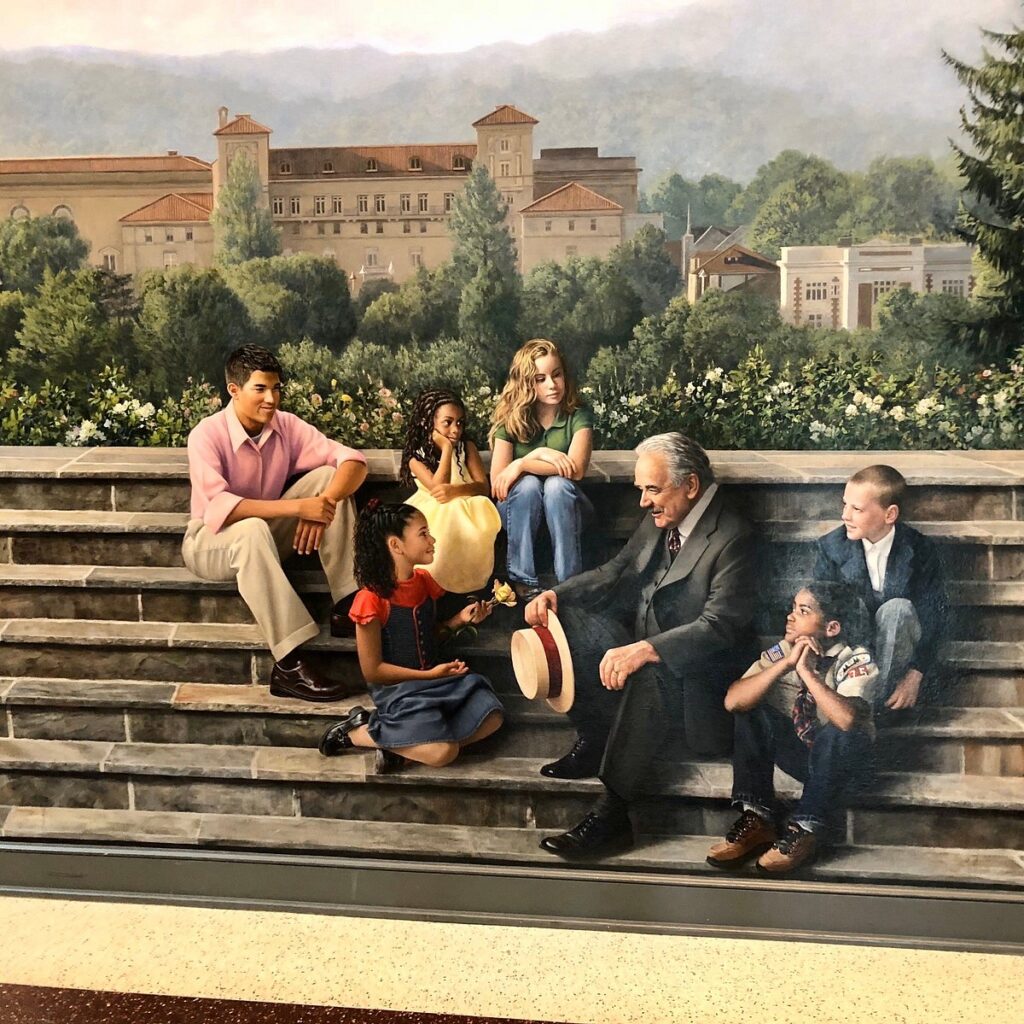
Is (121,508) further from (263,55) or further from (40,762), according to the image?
(263,55)

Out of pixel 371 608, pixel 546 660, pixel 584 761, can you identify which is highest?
pixel 371 608

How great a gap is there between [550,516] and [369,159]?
1.19 metres

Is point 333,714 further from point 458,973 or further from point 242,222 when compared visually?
point 242,222

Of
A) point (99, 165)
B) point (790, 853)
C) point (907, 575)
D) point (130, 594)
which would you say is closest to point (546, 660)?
point (790, 853)

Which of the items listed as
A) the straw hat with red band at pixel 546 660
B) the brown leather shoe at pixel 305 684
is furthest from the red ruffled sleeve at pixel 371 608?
the straw hat with red band at pixel 546 660

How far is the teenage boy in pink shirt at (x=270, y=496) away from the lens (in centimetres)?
346

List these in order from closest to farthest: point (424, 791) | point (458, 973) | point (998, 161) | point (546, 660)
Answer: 1. point (998, 161)
2. point (458, 973)
3. point (546, 660)
4. point (424, 791)

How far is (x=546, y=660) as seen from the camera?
3398 mm

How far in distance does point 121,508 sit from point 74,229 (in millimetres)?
863

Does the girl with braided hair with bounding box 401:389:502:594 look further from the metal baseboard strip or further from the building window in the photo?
the building window

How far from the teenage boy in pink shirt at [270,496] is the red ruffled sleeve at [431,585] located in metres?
0.23

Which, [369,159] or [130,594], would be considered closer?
[369,159]

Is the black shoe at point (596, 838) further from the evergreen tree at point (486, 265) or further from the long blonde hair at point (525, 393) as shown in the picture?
the evergreen tree at point (486, 265)

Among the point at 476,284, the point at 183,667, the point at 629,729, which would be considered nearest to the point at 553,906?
the point at 629,729
